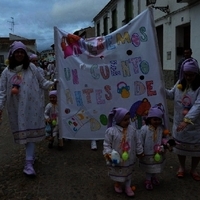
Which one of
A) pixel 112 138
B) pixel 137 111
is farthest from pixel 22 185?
pixel 137 111

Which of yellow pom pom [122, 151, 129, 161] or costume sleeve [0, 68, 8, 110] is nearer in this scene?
yellow pom pom [122, 151, 129, 161]

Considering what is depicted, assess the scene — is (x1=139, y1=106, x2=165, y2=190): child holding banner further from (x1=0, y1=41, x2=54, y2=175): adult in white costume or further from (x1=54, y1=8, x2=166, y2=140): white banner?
(x1=0, y1=41, x2=54, y2=175): adult in white costume

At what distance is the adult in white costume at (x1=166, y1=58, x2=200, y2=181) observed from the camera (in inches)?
155

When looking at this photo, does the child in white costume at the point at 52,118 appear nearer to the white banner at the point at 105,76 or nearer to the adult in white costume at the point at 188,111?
the white banner at the point at 105,76

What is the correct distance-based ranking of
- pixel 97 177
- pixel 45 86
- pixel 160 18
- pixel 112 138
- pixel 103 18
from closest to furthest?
1. pixel 112 138
2. pixel 97 177
3. pixel 45 86
4. pixel 160 18
5. pixel 103 18

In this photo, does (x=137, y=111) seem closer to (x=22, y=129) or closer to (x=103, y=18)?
(x=22, y=129)

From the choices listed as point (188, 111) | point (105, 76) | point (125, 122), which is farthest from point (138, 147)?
point (105, 76)

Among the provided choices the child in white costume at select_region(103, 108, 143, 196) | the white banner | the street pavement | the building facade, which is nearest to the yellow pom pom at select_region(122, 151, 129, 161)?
the child in white costume at select_region(103, 108, 143, 196)

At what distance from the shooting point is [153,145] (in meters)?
3.76

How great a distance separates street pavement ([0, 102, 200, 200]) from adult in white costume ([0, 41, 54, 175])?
0.30 meters

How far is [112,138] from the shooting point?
3.60 meters

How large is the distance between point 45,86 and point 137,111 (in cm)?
142

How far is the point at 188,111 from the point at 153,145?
637mm

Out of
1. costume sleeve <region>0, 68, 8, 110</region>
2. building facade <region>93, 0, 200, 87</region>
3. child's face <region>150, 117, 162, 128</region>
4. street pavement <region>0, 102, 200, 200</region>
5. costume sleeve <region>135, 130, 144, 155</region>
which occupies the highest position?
building facade <region>93, 0, 200, 87</region>
